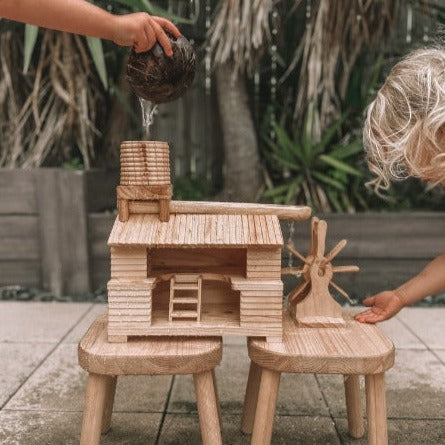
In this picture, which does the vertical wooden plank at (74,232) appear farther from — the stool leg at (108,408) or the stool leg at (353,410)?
the stool leg at (353,410)

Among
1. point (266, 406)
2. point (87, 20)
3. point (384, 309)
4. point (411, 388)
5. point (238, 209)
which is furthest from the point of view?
point (411, 388)

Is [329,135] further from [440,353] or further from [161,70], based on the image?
[161,70]

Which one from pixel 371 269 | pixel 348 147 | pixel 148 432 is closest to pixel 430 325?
pixel 371 269

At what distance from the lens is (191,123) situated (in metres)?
4.98

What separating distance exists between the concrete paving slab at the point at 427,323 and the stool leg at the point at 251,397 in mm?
1325

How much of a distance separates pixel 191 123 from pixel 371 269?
1915 mm

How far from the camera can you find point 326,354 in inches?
62.8

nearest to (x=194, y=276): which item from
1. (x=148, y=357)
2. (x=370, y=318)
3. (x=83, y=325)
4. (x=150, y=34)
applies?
(x=148, y=357)

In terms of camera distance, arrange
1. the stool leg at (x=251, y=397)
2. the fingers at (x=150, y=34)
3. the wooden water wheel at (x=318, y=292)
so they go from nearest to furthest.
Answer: the fingers at (x=150, y=34)
the wooden water wheel at (x=318, y=292)
the stool leg at (x=251, y=397)

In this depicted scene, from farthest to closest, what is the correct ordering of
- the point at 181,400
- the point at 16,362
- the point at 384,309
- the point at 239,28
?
the point at 239,28, the point at 16,362, the point at 181,400, the point at 384,309

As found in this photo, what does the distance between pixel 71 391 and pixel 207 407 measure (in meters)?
0.98

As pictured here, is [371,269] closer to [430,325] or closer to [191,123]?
[430,325]

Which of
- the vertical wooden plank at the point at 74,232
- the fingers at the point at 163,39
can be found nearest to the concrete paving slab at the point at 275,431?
the fingers at the point at 163,39

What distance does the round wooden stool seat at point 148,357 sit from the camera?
5.20 ft
